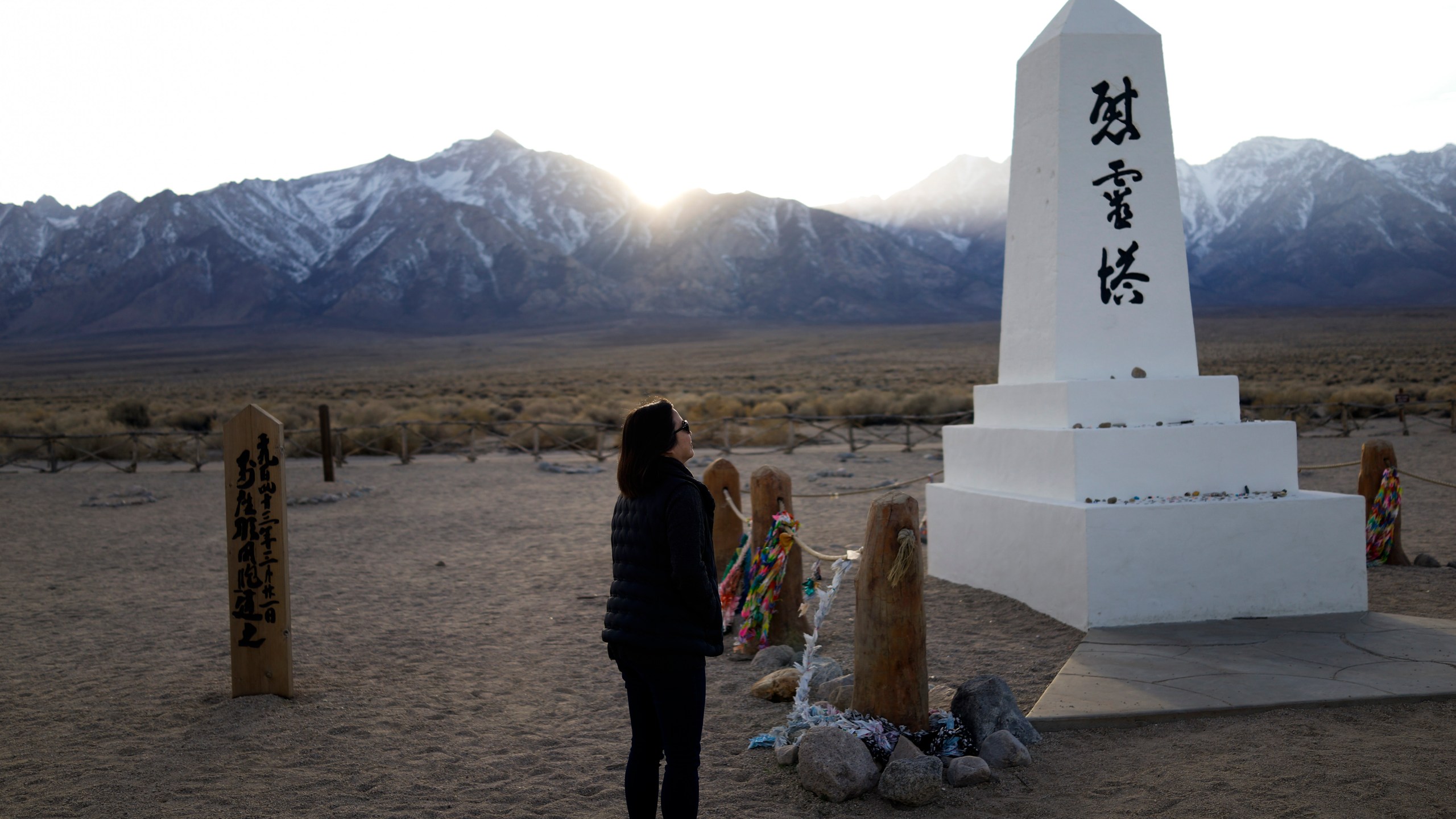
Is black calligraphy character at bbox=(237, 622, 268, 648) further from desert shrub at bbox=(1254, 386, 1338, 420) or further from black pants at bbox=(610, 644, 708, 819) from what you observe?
desert shrub at bbox=(1254, 386, 1338, 420)

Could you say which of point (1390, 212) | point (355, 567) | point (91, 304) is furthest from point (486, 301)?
point (1390, 212)

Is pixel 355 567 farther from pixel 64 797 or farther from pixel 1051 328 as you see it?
pixel 1051 328

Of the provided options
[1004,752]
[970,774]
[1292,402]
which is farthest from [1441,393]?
[970,774]

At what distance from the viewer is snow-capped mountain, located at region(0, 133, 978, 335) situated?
126 metres

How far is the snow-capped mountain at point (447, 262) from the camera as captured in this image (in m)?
126

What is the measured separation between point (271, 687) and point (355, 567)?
169 inches

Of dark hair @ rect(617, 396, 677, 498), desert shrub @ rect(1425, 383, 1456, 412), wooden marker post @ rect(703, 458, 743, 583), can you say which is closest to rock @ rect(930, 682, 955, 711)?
dark hair @ rect(617, 396, 677, 498)

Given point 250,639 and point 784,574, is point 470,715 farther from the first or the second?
point 784,574

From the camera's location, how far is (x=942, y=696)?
4.70 meters

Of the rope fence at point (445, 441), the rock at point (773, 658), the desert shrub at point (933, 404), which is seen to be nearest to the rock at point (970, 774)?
the rock at point (773, 658)

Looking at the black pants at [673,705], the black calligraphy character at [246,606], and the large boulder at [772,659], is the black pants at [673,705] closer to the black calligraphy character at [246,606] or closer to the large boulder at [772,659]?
the large boulder at [772,659]

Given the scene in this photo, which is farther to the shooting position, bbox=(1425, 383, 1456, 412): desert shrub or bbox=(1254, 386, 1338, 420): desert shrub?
bbox=(1425, 383, 1456, 412): desert shrub

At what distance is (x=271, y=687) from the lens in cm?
520

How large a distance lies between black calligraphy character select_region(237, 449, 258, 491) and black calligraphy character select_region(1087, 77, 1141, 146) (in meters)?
5.51
